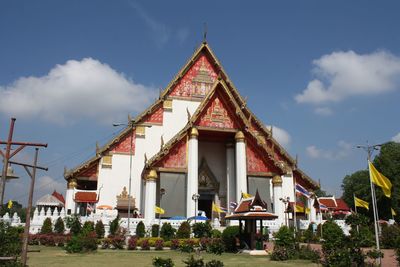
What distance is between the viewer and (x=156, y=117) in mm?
29469

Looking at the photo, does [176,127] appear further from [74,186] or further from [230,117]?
[74,186]

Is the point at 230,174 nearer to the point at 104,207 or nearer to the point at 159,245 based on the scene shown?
the point at 104,207

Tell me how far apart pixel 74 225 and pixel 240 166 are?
11.1 metres

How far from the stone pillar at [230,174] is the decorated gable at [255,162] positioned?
116 cm

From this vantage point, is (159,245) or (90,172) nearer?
(159,245)

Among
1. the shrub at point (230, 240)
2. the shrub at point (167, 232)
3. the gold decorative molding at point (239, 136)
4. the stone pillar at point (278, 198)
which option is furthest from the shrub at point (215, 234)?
the gold decorative molding at point (239, 136)

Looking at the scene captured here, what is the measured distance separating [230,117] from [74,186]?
38.9 feet

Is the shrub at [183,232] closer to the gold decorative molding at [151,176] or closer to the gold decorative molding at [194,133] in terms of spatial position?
the gold decorative molding at [151,176]

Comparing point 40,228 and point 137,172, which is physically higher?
point 137,172

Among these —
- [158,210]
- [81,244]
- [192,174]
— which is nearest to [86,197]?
[158,210]

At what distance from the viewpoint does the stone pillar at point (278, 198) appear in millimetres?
26219

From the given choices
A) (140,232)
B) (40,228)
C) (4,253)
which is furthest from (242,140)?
(4,253)

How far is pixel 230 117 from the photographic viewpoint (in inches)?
1069

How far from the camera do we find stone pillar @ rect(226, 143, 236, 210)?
27.0 metres
